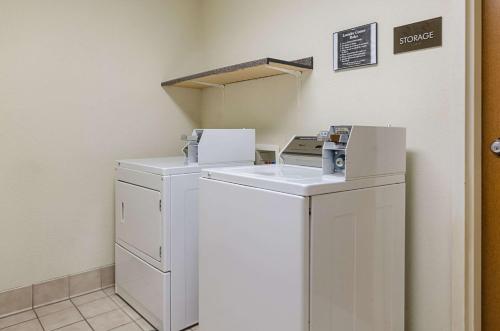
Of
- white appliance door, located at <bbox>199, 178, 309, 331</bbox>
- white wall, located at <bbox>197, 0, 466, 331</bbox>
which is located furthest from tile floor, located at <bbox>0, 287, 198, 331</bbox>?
white wall, located at <bbox>197, 0, 466, 331</bbox>

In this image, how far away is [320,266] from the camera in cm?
128

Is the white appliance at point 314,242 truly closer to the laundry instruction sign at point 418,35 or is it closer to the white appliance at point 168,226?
the white appliance at point 168,226

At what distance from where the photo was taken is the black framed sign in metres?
1.85

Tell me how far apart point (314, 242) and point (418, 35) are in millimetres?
1144

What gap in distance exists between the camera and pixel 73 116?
245 centimetres

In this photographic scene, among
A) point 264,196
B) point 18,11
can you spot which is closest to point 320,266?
point 264,196

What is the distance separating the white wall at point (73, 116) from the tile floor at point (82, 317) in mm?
219

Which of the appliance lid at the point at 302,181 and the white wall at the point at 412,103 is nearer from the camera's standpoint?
the appliance lid at the point at 302,181

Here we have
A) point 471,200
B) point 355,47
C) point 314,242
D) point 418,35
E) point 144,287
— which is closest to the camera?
point 314,242

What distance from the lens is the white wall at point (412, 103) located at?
5.16ft

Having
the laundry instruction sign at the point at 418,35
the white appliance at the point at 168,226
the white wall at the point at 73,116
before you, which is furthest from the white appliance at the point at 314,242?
the white wall at the point at 73,116

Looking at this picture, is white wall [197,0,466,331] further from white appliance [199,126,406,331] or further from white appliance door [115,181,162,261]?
white appliance door [115,181,162,261]

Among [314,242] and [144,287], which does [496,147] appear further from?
[144,287]

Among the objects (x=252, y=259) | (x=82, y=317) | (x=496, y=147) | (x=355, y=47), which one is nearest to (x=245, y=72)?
(x=355, y=47)
